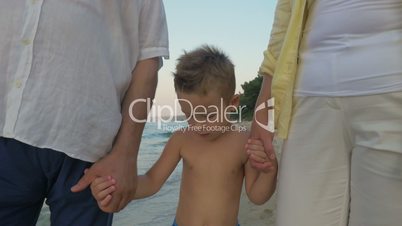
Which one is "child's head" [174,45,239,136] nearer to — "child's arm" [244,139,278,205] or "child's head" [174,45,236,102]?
"child's head" [174,45,236,102]

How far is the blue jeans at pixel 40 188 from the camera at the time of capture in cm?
148

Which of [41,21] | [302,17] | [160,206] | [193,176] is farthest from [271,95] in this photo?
[160,206]

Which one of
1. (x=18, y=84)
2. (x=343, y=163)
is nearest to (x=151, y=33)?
(x=18, y=84)

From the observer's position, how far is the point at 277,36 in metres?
2.11

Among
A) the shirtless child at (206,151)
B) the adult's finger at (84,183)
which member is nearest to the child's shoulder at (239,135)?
the shirtless child at (206,151)

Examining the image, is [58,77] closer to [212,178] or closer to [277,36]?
[277,36]

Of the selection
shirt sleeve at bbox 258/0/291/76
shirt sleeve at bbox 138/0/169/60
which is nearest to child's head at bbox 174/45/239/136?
shirt sleeve at bbox 258/0/291/76

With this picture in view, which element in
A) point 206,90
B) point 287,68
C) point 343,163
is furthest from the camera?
point 206,90

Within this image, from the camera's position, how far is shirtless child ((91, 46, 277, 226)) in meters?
2.48

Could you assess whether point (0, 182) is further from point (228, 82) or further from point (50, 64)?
point (228, 82)

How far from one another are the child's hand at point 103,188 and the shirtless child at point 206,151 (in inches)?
35.5

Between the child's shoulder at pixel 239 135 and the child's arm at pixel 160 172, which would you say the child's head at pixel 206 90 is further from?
the child's arm at pixel 160 172

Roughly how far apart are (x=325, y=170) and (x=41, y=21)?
3.91 feet

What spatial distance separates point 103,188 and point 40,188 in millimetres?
236
